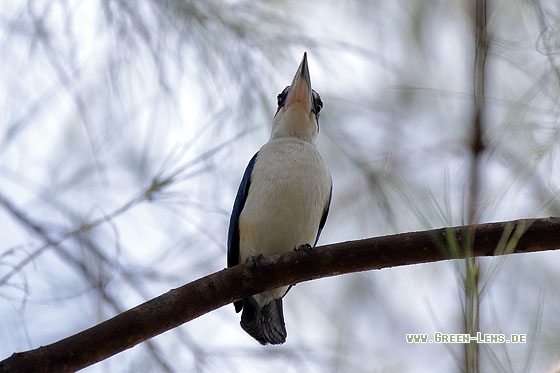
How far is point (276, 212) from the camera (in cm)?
320

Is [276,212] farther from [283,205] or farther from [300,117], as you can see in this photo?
[300,117]

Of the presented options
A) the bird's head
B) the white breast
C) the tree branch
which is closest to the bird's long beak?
the bird's head

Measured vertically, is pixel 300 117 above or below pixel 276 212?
above

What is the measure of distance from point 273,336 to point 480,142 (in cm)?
175

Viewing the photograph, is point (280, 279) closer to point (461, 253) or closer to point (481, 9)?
point (461, 253)

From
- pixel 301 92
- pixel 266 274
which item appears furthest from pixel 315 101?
pixel 266 274

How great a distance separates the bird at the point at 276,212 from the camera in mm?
3201

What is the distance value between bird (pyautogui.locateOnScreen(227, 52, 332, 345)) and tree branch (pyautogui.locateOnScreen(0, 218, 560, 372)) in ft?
2.29

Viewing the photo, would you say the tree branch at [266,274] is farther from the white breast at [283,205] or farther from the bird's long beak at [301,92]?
the bird's long beak at [301,92]

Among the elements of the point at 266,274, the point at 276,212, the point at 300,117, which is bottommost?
the point at 266,274

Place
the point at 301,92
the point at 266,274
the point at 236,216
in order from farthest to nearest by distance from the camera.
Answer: the point at 301,92 < the point at 236,216 < the point at 266,274

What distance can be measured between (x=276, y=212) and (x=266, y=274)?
0.77m

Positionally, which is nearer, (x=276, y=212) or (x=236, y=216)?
(x=276, y=212)

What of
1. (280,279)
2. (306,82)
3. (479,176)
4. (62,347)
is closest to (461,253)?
(479,176)
